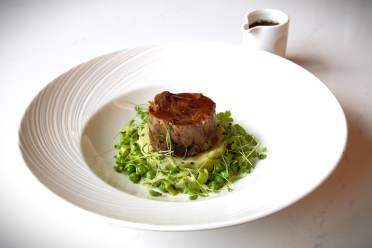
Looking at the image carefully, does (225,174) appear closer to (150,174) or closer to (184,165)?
(184,165)

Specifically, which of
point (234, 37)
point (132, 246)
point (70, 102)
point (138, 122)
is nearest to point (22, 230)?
point (132, 246)

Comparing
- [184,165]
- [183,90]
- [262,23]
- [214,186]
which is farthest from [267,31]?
[214,186]

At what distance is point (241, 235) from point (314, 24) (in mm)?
3317

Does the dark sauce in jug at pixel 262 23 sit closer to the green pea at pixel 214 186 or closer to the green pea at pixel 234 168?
the green pea at pixel 234 168

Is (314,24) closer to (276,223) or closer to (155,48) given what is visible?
(155,48)

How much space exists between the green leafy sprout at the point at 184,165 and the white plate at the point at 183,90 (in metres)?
0.09

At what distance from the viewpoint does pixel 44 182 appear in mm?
2898

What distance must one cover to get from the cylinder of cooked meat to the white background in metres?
0.72

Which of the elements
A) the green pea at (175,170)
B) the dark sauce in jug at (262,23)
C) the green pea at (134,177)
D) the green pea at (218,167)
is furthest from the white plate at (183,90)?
the dark sauce in jug at (262,23)

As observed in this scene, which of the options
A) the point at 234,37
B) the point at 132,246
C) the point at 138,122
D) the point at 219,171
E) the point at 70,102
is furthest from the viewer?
the point at 234,37

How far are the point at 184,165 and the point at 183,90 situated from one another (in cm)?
97

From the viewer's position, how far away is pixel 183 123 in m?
3.47

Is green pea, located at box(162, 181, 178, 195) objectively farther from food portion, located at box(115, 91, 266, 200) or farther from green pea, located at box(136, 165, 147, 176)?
green pea, located at box(136, 165, 147, 176)

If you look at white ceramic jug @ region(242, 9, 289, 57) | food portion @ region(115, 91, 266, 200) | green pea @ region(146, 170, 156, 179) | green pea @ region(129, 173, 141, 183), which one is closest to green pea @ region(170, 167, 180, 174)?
food portion @ region(115, 91, 266, 200)
